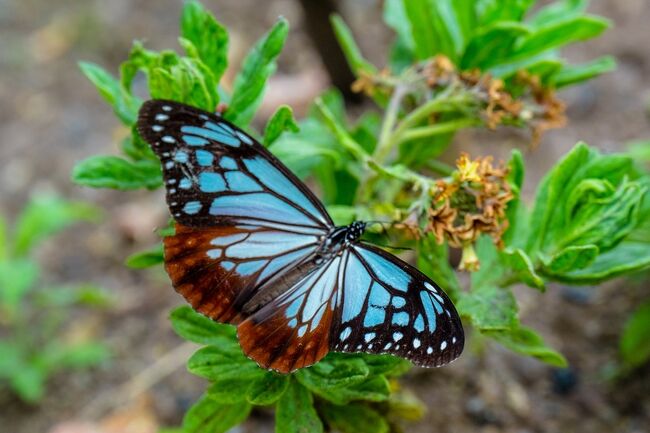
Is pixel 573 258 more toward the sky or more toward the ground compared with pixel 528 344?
more toward the sky

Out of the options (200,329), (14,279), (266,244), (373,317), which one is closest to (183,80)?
(266,244)

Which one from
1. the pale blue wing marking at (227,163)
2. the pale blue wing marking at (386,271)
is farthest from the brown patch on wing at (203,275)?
the pale blue wing marking at (386,271)

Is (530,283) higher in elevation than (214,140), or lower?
lower

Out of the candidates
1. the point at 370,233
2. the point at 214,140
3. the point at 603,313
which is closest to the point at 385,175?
the point at 370,233

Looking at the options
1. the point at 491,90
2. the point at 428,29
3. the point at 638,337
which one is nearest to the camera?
the point at 491,90

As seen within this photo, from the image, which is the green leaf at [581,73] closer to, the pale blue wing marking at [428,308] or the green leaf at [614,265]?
the green leaf at [614,265]

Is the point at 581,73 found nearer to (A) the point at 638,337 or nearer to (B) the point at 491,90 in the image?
(B) the point at 491,90

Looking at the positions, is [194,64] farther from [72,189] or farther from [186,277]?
[72,189]
